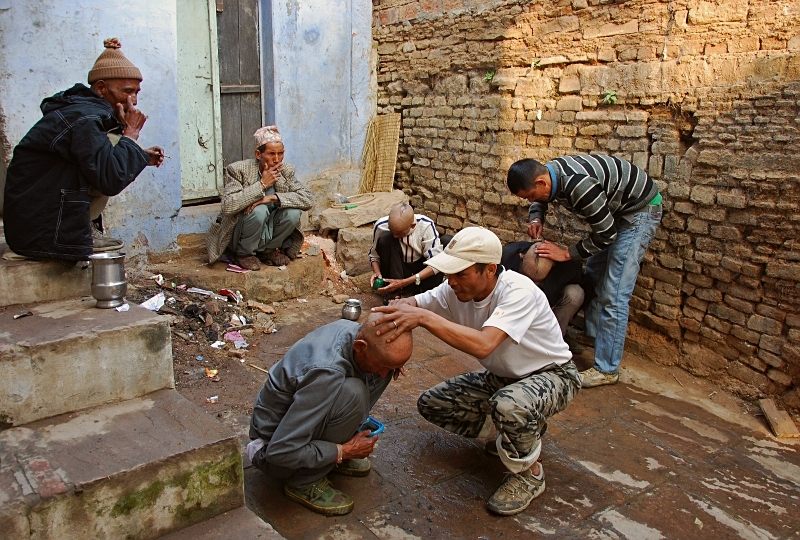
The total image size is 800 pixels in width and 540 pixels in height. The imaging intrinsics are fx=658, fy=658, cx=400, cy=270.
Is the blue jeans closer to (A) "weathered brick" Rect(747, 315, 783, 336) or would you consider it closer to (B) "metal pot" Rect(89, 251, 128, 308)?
(A) "weathered brick" Rect(747, 315, 783, 336)

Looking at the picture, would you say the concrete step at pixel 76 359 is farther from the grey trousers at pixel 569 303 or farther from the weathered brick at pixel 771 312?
the weathered brick at pixel 771 312

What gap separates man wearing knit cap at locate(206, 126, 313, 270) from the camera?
5.66m

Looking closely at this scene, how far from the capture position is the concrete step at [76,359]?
2727 mm

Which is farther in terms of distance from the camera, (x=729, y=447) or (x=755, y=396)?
(x=755, y=396)

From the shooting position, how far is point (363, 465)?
3217 millimetres

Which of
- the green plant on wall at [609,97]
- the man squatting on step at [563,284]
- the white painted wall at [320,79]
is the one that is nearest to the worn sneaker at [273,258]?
the white painted wall at [320,79]

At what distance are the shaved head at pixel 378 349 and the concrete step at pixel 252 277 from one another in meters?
3.19

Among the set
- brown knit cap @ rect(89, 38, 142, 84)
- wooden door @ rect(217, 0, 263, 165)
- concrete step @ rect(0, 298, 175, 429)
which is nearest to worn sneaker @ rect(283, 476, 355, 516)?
concrete step @ rect(0, 298, 175, 429)

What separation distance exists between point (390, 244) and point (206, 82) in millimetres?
2486

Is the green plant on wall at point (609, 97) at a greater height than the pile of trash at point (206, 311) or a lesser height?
greater

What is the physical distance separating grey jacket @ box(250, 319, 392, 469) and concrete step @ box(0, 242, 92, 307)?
136cm

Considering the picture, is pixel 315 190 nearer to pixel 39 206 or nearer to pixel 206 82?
pixel 206 82

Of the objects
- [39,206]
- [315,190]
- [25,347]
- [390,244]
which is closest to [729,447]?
[390,244]

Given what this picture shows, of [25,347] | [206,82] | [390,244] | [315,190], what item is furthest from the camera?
[315,190]
